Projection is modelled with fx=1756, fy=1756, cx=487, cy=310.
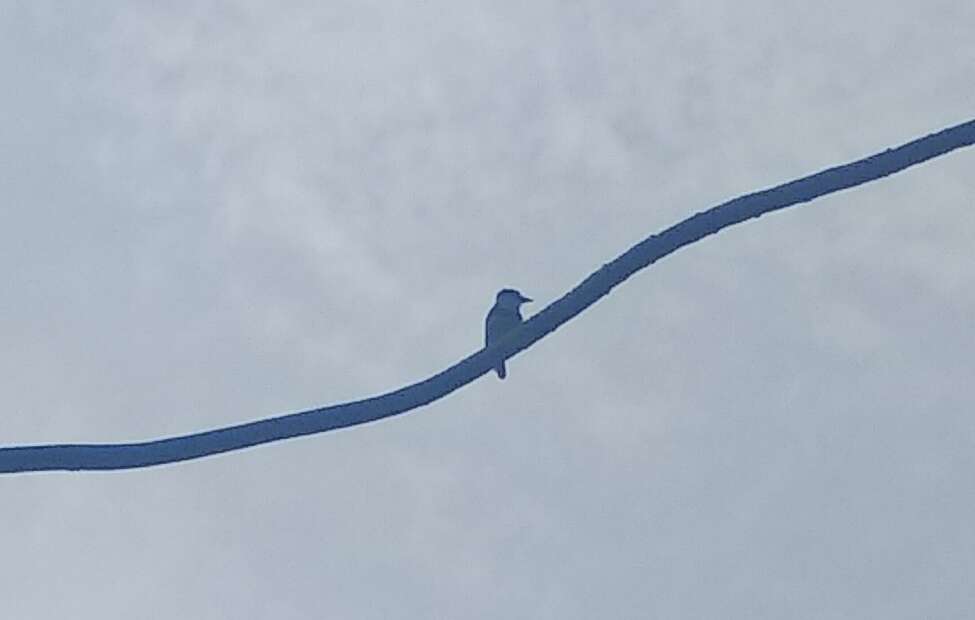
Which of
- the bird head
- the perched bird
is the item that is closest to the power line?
the perched bird

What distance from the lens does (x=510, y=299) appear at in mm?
12086

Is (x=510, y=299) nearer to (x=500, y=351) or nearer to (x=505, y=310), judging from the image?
(x=505, y=310)

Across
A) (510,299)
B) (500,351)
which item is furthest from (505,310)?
(500,351)

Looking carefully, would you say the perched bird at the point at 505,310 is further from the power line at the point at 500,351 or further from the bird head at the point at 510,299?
the power line at the point at 500,351

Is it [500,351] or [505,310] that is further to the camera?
[505,310]

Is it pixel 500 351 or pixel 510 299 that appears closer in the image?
pixel 500 351

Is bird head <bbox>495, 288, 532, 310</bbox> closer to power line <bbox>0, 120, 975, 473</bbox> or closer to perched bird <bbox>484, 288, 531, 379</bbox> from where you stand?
perched bird <bbox>484, 288, 531, 379</bbox>

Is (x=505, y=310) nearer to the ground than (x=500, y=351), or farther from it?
farther from it

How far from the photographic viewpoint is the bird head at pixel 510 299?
37.9ft

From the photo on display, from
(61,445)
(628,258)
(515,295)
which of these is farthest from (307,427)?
(515,295)

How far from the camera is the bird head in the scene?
1156 cm

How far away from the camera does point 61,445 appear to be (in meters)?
4.25

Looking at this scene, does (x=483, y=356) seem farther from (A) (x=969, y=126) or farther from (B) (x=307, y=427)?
(A) (x=969, y=126)

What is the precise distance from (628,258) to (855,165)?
0.61 meters
